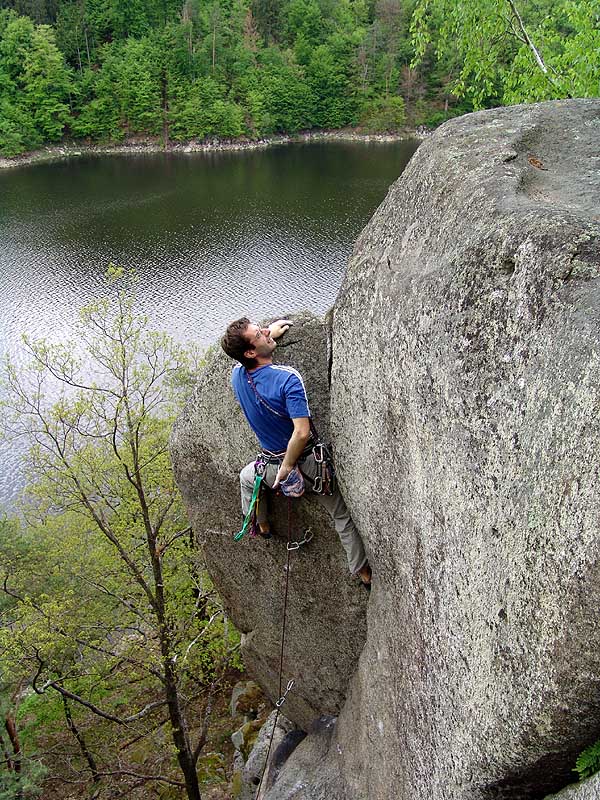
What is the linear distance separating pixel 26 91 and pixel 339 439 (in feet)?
373

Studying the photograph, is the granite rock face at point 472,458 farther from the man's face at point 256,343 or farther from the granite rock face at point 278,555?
the man's face at point 256,343

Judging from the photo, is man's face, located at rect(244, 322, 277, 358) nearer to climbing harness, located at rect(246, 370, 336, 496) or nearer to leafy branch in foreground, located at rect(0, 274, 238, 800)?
climbing harness, located at rect(246, 370, 336, 496)

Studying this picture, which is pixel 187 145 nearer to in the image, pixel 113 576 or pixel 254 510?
pixel 113 576

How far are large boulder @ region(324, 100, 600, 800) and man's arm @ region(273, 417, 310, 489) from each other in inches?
22.1

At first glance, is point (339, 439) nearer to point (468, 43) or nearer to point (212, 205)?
point (468, 43)

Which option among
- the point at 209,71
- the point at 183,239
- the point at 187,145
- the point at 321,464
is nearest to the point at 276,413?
the point at 321,464

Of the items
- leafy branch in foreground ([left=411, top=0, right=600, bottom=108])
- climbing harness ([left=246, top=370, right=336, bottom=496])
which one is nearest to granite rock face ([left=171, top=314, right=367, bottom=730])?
climbing harness ([left=246, top=370, right=336, bottom=496])

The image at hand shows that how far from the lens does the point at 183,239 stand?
5222cm

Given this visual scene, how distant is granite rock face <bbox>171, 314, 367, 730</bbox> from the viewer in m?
7.99

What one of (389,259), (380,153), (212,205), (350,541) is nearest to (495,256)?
(389,259)

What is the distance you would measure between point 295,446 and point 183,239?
48.3 metres

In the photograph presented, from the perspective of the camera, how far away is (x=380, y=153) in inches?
3590

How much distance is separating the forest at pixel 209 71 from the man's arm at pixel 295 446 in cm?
9661

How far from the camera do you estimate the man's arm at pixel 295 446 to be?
6.50 meters
